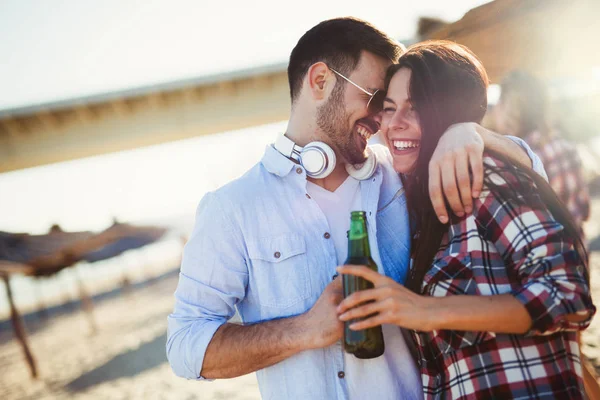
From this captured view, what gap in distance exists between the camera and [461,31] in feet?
13.2

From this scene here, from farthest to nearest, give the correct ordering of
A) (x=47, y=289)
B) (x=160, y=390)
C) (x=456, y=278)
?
(x=47, y=289) → (x=160, y=390) → (x=456, y=278)

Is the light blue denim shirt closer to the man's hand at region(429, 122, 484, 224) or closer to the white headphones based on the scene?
the white headphones

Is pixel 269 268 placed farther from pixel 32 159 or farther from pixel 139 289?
pixel 139 289

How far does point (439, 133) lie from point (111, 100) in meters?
9.78

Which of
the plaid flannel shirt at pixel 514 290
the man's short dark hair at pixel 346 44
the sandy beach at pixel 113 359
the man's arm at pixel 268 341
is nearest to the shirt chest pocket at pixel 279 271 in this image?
the man's arm at pixel 268 341

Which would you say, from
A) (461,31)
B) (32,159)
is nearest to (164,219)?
(32,159)

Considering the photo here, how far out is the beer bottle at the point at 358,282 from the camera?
1.84 metres

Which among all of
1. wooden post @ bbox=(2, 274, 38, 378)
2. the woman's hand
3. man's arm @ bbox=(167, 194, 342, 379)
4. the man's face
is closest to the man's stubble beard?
the man's face

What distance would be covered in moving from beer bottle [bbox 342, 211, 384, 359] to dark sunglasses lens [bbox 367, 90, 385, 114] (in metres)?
0.86

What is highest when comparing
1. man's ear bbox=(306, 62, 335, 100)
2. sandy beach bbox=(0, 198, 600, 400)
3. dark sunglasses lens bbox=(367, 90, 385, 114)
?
man's ear bbox=(306, 62, 335, 100)

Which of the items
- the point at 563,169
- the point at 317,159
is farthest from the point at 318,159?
the point at 563,169

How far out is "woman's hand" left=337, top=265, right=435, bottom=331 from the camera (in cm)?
158

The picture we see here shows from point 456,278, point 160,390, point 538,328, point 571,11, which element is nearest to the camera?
point 538,328

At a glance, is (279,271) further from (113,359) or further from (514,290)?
(113,359)
